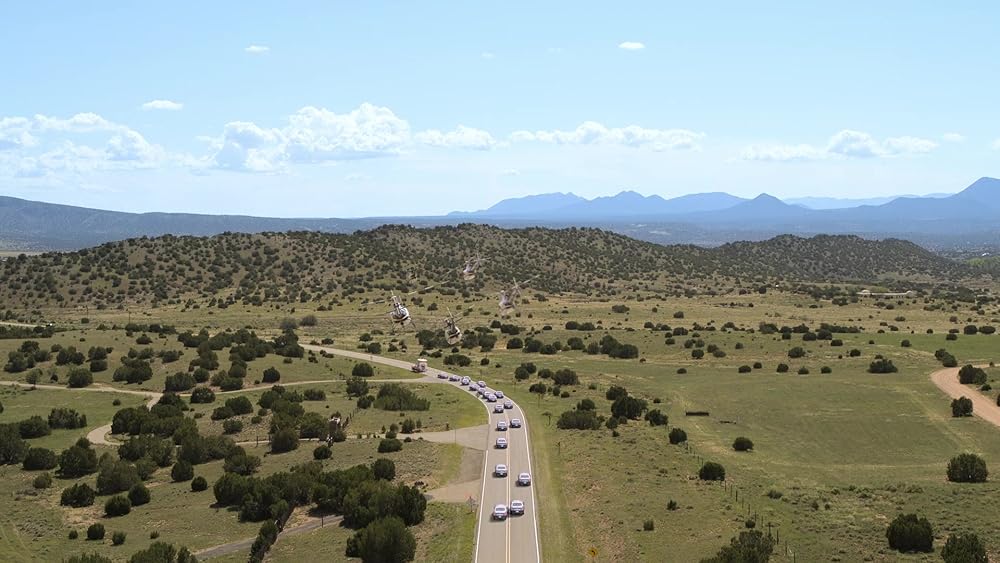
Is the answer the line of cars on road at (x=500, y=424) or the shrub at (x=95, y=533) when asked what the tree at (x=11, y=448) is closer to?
the shrub at (x=95, y=533)

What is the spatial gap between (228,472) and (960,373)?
70849 millimetres

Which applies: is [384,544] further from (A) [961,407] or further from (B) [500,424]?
(A) [961,407]

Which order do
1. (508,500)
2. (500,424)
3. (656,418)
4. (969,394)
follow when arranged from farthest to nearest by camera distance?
(969,394) → (656,418) → (500,424) → (508,500)

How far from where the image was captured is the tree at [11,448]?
61.1 meters

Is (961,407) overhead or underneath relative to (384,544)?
overhead

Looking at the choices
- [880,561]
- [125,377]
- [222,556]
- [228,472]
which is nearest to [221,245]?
[125,377]

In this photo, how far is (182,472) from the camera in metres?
58.0

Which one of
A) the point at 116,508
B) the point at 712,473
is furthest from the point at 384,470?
the point at 712,473

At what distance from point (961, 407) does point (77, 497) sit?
6798 cm

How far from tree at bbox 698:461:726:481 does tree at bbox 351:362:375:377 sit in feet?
162

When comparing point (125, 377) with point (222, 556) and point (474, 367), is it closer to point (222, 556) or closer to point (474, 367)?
point (474, 367)

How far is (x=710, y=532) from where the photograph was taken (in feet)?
143

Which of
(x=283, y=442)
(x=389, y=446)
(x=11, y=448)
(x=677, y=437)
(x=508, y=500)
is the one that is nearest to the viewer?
(x=508, y=500)

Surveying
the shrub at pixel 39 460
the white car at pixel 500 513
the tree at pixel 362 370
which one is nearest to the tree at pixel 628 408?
the white car at pixel 500 513
